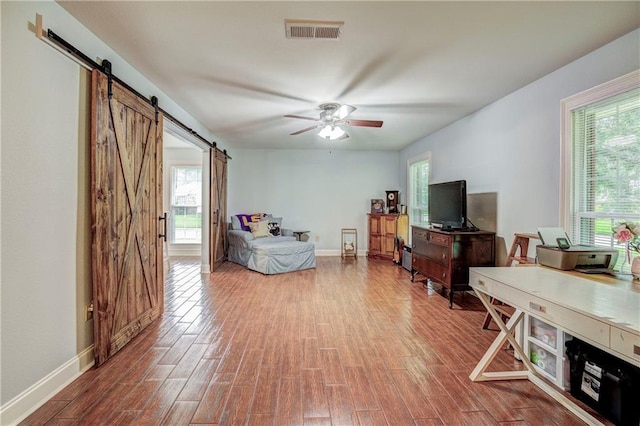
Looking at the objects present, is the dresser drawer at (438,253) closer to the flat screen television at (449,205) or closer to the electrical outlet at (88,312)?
the flat screen television at (449,205)

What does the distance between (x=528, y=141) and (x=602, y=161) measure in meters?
0.78

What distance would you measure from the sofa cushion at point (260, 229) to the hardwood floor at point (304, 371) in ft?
7.22

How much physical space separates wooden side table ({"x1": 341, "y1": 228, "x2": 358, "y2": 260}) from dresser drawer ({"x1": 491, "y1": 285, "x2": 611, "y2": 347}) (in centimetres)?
502

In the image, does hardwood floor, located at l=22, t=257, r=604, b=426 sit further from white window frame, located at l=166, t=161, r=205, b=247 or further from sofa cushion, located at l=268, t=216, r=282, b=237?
white window frame, located at l=166, t=161, r=205, b=247

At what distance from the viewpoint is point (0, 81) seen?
1509 millimetres

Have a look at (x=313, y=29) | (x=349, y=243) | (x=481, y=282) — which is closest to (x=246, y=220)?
(x=349, y=243)

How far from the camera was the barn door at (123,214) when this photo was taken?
84.3 inches

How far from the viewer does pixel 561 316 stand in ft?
4.56

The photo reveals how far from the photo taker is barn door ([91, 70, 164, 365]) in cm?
214

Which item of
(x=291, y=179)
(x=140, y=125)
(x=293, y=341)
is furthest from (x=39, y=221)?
(x=291, y=179)

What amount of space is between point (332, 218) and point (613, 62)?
5.41m

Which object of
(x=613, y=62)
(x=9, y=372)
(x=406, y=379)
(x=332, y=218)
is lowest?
(x=406, y=379)

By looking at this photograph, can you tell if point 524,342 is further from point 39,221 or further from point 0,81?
point 0,81

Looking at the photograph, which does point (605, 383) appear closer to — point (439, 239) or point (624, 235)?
point (624, 235)
